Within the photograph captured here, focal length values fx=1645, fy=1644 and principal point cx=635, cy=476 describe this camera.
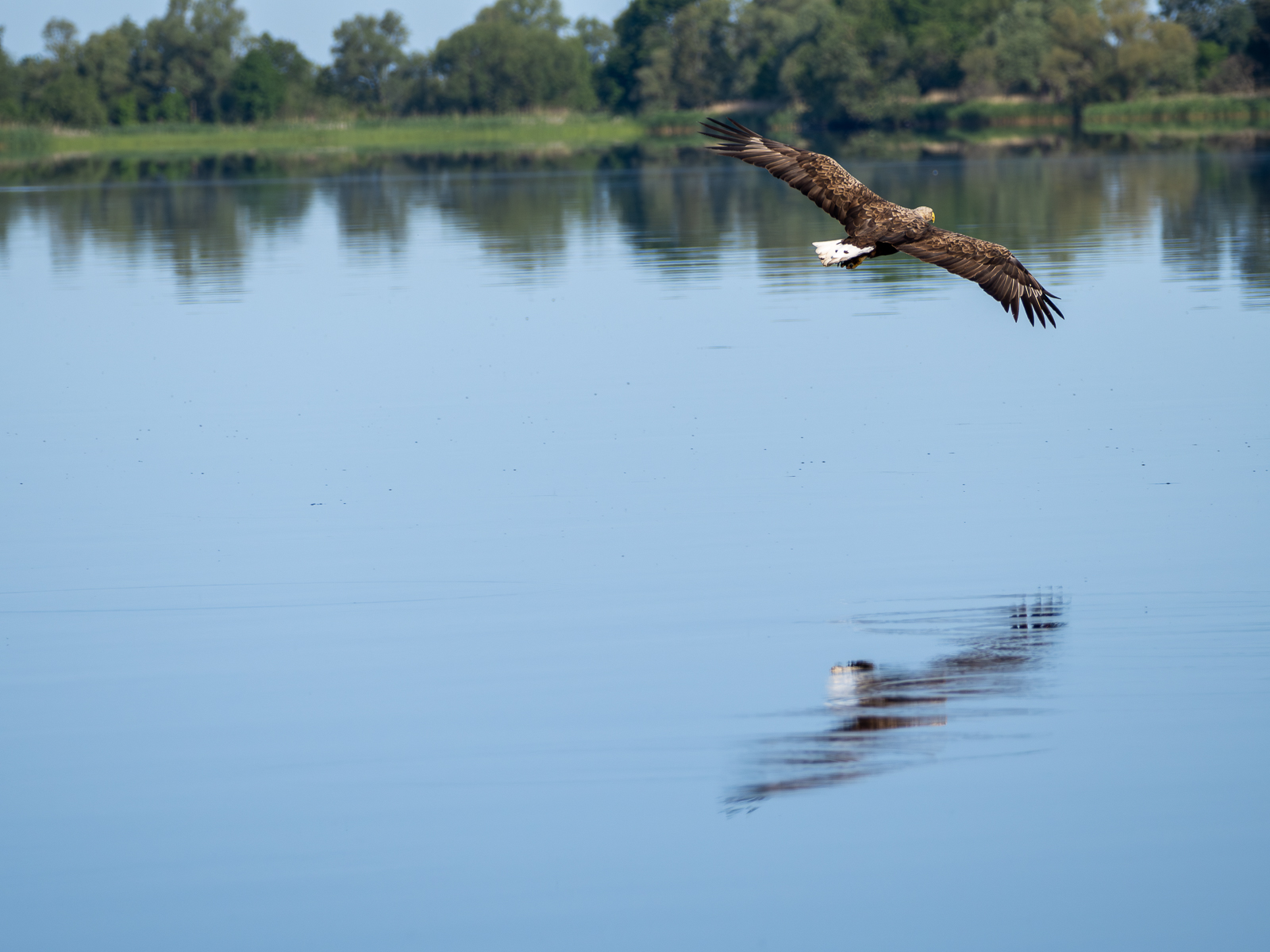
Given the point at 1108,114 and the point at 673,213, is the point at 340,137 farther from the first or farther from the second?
the point at 673,213

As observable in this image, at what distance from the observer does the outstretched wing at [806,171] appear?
1191 centimetres

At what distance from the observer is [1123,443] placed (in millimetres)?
13742

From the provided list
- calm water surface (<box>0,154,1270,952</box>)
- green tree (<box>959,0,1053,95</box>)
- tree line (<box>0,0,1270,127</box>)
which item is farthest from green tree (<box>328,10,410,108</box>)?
calm water surface (<box>0,154,1270,952</box>)

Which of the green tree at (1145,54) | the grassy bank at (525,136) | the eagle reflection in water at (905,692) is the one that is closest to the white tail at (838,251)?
the eagle reflection in water at (905,692)

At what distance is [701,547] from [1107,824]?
A: 4.45 m

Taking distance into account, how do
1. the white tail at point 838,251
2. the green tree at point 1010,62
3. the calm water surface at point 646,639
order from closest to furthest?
1. the calm water surface at point 646,639
2. the white tail at point 838,251
3. the green tree at point 1010,62

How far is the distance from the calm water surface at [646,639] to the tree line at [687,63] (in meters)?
81.7

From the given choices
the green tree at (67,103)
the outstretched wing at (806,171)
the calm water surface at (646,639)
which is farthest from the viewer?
the green tree at (67,103)

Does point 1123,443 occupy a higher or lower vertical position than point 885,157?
lower

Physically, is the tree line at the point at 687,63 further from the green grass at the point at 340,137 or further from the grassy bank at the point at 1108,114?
the green grass at the point at 340,137

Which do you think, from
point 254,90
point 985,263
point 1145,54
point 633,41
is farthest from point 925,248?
point 633,41

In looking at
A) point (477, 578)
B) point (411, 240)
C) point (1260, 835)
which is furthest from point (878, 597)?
point (411, 240)

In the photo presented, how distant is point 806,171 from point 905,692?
16.7ft

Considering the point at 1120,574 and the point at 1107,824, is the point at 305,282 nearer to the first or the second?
the point at 1120,574
